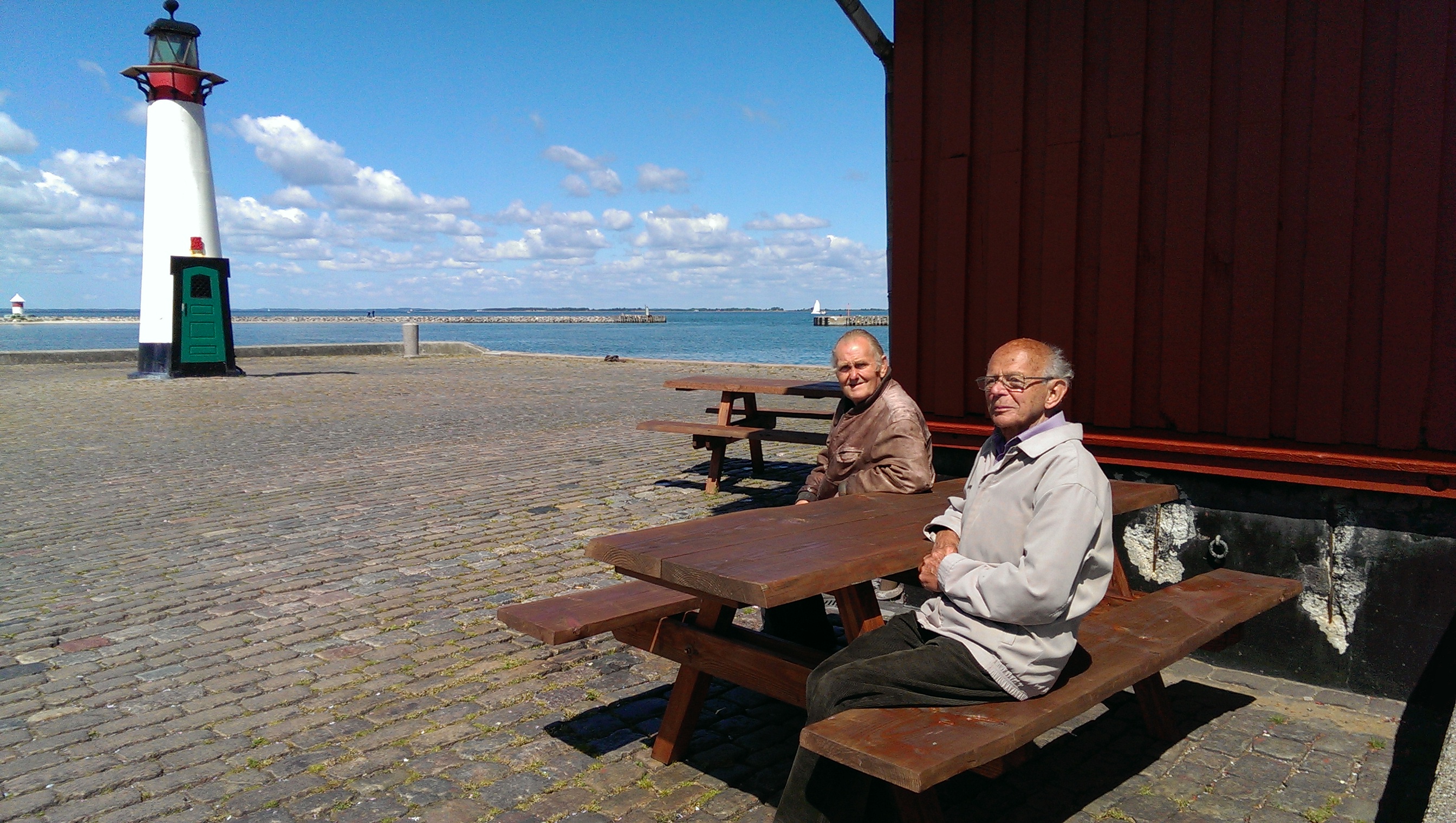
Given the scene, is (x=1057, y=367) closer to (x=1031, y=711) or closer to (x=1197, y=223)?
(x=1031, y=711)

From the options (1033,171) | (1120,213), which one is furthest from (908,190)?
(1120,213)

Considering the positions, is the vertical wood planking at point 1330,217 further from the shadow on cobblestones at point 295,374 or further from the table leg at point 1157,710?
the shadow on cobblestones at point 295,374

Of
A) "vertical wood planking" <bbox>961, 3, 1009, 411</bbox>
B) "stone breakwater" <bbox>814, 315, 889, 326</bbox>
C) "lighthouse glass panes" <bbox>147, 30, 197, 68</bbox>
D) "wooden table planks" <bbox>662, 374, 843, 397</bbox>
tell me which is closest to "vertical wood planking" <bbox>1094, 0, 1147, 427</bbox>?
"vertical wood planking" <bbox>961, 3, 1009, 411</bbox>

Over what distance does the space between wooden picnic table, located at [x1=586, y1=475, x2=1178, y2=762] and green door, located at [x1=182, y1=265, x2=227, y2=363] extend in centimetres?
1941

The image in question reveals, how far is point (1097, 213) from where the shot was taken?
15.7 ft

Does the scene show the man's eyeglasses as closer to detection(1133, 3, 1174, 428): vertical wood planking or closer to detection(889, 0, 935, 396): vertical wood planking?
detection(1133, 3, 1174, 428): vertical wood planking

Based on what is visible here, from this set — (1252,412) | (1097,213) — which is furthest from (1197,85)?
(1252,412)

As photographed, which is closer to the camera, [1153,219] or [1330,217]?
[1330,217]

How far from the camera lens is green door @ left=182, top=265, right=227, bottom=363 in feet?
65.8

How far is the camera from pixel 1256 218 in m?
4.30

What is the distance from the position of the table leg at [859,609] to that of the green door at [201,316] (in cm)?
2003

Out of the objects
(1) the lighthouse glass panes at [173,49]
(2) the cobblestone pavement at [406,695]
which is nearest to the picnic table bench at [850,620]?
(2) the cobblestone pavement at [406,695]

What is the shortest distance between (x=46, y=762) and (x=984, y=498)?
323 cm

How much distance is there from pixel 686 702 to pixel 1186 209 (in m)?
2.99
